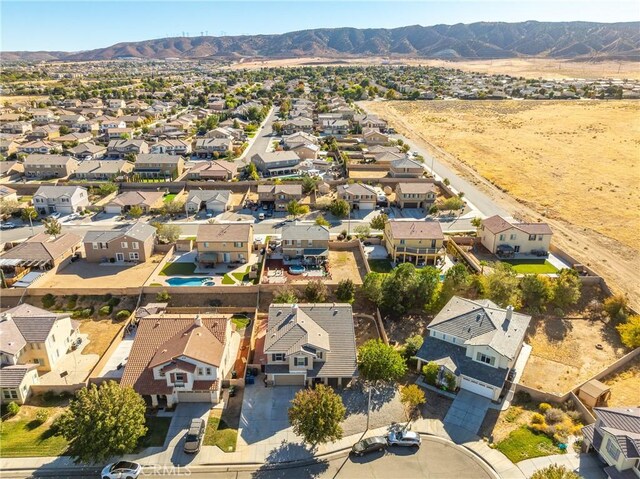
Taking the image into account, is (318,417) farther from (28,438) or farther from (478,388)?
(28,438)

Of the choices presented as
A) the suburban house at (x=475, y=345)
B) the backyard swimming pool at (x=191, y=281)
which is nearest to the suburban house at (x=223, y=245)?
the backyard swimming pool at (x=191, y=281)

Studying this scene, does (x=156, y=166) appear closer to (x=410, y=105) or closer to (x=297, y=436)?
(x=297, y=436)

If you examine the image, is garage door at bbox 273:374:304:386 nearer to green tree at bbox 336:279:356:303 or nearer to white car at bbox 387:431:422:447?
white car at bbox 387:431:422:447

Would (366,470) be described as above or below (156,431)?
below

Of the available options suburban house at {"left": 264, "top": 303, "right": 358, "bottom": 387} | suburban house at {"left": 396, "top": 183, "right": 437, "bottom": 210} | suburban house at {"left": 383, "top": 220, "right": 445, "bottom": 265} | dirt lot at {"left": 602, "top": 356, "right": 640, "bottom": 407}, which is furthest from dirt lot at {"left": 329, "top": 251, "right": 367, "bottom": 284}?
dirt lot at {"left": 602, "top": 356, "right": 640, "bottom": 407}

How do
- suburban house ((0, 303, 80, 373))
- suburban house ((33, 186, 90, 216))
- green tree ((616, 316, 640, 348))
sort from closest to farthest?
1. suburban house ((0, 303, 80, 373))
2. green tree ((616, 316, 640, 348))
3. suburban house ((33, 186, 90, 216))

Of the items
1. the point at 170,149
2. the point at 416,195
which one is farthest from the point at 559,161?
the point at 170,149
